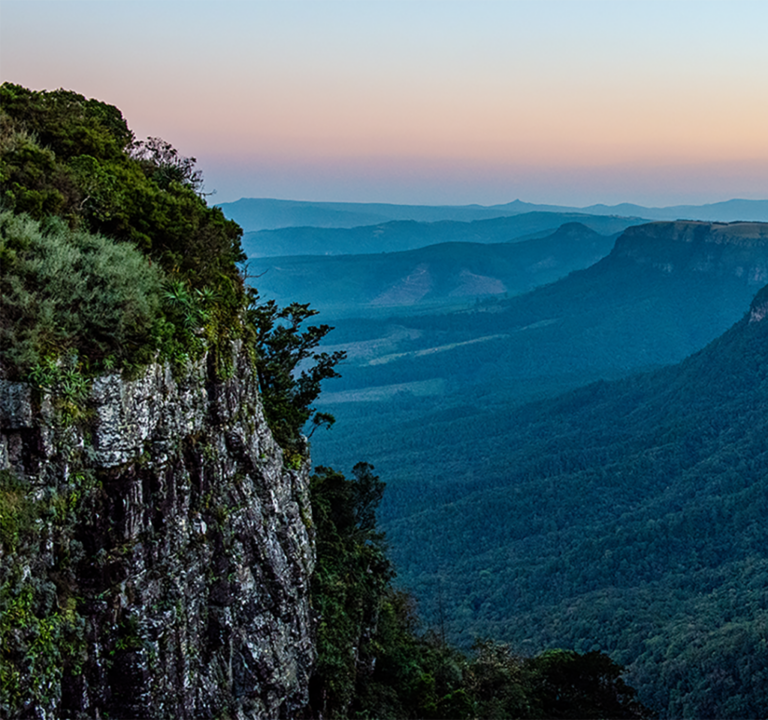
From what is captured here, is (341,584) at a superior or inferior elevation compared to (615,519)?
superior

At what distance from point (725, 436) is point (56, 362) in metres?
106

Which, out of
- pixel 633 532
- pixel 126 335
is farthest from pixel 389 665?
pixel 633 532

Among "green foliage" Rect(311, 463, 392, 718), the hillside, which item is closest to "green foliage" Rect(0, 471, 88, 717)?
"green foliage" Rect(311, 463, 392, 718)

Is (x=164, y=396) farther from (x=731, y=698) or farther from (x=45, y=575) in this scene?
(x=731, y=698)

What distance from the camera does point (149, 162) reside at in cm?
2033

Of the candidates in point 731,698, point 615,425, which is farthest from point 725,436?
point 731,698

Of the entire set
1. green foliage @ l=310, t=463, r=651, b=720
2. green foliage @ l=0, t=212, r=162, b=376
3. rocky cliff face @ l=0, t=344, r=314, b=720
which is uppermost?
green foliage @ l=0, t=212, r=162, b=376

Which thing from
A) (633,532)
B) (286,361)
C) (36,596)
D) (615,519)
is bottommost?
(615,519)

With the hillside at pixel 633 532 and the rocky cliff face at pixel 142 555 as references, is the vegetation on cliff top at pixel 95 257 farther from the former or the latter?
the hillside at pixel 633 532

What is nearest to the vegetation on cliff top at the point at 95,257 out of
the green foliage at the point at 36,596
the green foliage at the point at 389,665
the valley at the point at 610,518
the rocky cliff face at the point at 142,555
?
the rocky cliff face at the point at 142,555

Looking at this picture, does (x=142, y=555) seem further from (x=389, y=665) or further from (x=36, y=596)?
(x=389, y=665)

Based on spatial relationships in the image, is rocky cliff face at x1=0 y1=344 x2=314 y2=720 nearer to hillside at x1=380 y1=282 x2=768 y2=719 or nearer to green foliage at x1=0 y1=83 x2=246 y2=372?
green foliage at x1=0 y1=83 x2=246 y2=372

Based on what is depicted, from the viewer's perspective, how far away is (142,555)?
12336 millimetres

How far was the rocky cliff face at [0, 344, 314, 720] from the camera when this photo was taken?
10.7 m
